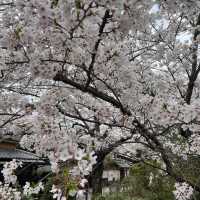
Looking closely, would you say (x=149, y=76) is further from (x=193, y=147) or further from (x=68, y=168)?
(x=68, y=168)

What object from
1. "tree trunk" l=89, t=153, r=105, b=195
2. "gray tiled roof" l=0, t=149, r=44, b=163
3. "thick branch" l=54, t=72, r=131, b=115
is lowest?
"tree trunk" l=89, t=153, r=105, b=195

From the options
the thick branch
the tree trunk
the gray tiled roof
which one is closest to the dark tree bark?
the tree trunk

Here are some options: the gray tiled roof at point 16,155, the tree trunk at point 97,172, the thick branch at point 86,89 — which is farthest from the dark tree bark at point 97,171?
the gray tiled roof at point 16,155

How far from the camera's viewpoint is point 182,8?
11.0 ft

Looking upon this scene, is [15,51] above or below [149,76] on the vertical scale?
below

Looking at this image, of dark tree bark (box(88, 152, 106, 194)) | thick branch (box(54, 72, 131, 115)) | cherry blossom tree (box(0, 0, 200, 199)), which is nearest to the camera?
cherry blossom tree (box(0, 0, 200, 199))


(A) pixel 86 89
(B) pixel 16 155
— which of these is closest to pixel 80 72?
(A) pixel 86 89

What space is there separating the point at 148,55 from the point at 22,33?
5.49 metres

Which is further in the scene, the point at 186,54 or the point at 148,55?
the point at 148,55

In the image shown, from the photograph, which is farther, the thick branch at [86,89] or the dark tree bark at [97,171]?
the dark tree bark at [97,171]

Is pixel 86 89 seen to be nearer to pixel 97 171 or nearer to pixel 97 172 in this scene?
pixel 97 171

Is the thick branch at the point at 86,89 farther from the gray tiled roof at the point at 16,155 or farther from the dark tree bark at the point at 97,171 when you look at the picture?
the gray tiled roof at the point at 16,155

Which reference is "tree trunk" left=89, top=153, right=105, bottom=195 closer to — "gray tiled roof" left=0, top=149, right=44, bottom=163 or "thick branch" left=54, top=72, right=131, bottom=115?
"thick branch" left=54, top=72, right=131, bottom=115

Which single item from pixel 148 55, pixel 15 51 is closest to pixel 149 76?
pixel 148 55
